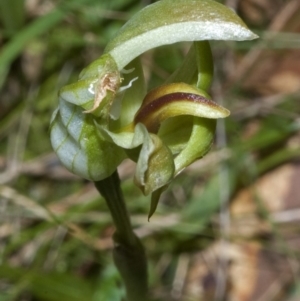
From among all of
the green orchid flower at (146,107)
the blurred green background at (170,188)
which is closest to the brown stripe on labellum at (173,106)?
the green orchid flower at (146,107)

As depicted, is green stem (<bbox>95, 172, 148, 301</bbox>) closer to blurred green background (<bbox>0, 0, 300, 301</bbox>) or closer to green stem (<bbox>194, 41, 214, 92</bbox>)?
green stem (<bbox>194, 41, 214, 92</bbox>)

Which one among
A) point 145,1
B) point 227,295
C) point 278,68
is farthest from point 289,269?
point 145,1

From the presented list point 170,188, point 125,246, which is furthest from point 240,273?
point 125,246

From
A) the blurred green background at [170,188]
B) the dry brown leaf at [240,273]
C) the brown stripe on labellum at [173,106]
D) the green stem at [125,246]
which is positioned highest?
the brown stripe on labellum at [173,106]

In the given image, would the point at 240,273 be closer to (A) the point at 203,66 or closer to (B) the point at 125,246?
(B) the point at 125,246

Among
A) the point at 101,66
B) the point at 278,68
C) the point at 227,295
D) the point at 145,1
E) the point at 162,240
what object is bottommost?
the point at 227,295

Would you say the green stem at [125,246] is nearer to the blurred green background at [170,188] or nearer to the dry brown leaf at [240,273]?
the blurred green background at [170,188]

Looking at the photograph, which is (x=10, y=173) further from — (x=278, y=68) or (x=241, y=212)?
(x=278, y=68)
